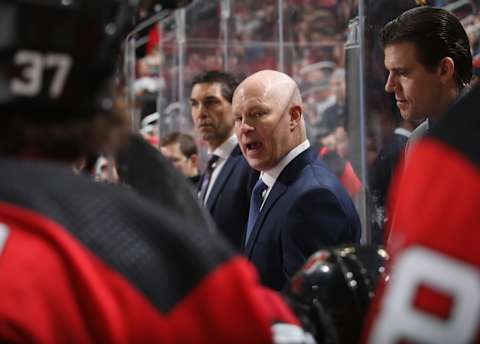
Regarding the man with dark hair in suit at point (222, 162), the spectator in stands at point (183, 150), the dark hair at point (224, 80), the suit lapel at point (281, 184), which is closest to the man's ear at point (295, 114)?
the suit lapel at point (281, 184)

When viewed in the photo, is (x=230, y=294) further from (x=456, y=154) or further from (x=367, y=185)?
(x=367, y=185)

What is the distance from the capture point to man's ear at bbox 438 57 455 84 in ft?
7.92

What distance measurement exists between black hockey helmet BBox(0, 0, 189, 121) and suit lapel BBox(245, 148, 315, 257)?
5.72 ft

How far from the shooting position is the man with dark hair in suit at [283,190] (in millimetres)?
2682

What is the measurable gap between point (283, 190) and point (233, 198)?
977 millimetres

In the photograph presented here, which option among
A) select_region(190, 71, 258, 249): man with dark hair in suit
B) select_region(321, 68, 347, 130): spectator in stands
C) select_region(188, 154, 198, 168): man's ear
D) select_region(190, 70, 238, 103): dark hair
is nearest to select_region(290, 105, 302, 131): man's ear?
select_region(190, 71, 258, 249): man with dark hair in suit

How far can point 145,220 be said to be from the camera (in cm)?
111

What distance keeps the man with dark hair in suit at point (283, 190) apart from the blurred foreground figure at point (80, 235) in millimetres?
1526

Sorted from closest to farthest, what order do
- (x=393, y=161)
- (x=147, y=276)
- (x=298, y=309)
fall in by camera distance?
(x=147, y=276)
(x=298, y=309)
(x=393, y=161)

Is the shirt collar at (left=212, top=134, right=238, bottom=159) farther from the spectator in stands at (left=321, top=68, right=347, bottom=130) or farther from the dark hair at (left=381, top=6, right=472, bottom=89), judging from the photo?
the dark hair at (left=381, top=6, right=472, bottom=89)

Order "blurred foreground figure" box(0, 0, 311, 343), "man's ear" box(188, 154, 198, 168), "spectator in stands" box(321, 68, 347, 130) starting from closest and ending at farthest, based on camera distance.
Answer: "blurred foreground figure" box(0, 0, 311, 343)
"spectator in stands" box(321, 68, 347, 130)
"man's ear" box(188, 154, 198, 168)

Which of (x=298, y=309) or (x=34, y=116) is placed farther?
(x=298, y=309)

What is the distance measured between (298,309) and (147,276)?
413 millimetres

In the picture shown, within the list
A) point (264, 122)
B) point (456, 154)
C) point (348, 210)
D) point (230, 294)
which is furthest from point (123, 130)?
point (264, 122)
